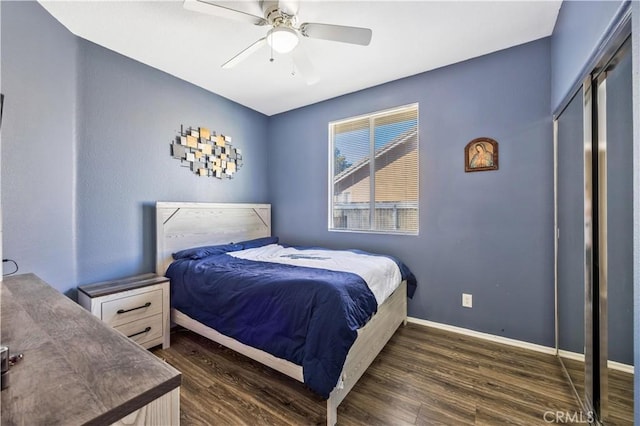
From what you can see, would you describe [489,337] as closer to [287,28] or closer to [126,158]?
[287,28]

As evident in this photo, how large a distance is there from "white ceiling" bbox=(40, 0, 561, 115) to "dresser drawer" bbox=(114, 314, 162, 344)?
2415 mm

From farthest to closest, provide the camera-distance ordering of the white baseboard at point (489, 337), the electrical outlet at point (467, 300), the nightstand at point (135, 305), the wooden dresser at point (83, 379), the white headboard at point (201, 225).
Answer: the white headboard at point (201, 225) < the electrical outlet at point (467, 300) < the white baseboard at point (489, 337) < the nightstand at point (135, 305) < the wooden dresser at point (83, 379)

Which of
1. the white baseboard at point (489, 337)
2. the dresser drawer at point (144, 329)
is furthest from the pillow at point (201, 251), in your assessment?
the white baseboard at point (489, 337)

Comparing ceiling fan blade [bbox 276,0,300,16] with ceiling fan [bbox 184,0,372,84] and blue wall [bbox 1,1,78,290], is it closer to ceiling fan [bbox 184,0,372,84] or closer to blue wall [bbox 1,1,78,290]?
ceiling fan [bbox 184,0,372,84]

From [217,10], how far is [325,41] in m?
1.02

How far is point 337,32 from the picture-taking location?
1.77m

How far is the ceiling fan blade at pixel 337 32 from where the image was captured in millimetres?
1724

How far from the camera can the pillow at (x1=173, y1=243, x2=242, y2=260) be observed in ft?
8.79

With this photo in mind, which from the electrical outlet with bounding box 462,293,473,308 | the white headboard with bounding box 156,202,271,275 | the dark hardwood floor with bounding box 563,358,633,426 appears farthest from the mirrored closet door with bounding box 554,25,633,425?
the white headboard with bounding box 156,202,271,275

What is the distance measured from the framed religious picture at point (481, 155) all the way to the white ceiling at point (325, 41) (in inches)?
33.5

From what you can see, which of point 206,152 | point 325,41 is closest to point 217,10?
point 325,41

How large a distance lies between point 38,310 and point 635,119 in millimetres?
2400

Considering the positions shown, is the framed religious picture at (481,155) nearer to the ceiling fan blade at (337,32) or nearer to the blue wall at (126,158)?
the ceiling fan blade at (337,32)

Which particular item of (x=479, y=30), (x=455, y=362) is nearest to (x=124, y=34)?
(x=479, y=30)
